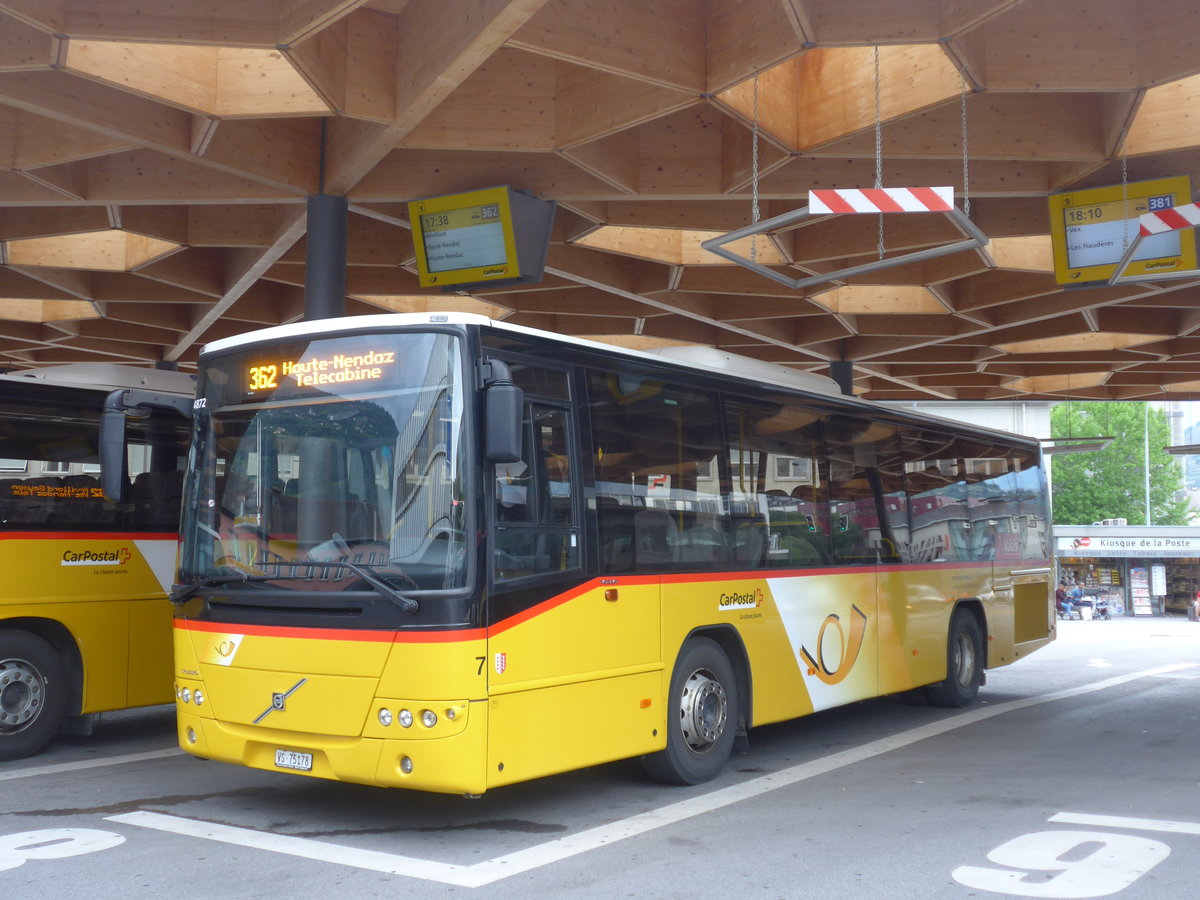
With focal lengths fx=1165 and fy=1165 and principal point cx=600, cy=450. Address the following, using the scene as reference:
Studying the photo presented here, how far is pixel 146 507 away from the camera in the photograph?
1048 cm

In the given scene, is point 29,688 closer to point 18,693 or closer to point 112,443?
point 18,693

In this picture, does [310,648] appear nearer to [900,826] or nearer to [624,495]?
[624,495]

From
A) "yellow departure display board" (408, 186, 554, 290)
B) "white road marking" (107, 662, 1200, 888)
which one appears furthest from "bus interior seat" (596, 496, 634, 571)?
"yellow departure display board" (408, 186, 554, 290)

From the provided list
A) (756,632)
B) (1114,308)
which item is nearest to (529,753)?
(756,632)

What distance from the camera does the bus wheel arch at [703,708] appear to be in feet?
27.3

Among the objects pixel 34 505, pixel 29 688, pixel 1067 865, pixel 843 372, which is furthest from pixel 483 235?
pixel 843 372

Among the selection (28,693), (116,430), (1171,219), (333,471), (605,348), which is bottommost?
(28,693)

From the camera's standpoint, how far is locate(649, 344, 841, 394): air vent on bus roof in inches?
363

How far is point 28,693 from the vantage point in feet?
31.5

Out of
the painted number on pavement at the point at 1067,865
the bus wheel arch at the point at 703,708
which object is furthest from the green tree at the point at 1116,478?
the painted number on pavement at the point at 1067,865

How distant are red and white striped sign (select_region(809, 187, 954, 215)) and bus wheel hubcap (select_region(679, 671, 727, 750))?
354 cm

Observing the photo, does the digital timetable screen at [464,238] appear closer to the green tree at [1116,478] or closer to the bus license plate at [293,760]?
the bus license plate at [293,760]

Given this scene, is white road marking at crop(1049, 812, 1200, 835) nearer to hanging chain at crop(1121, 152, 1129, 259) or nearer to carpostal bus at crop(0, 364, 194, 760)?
hanging chain at crop(1121, 152, 1129, 259)

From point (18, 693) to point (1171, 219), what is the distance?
34.9 feet
